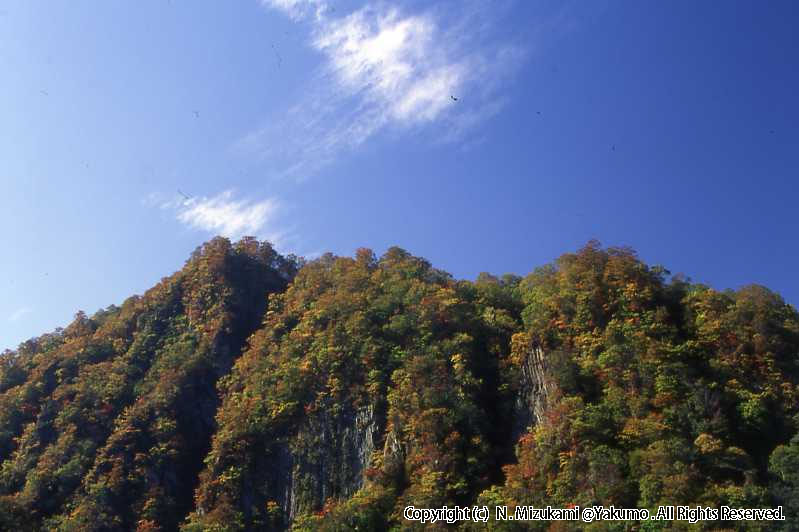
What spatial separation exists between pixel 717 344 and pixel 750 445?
6.77m

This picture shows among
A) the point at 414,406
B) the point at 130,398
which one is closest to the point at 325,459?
the point at 414,406

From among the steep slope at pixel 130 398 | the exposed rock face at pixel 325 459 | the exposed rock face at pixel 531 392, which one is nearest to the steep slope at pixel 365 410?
the exposed rock face at pixel 325 459

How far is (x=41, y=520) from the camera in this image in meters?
40.0

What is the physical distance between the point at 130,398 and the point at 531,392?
28.9 metres

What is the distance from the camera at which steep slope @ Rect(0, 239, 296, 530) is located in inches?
1615

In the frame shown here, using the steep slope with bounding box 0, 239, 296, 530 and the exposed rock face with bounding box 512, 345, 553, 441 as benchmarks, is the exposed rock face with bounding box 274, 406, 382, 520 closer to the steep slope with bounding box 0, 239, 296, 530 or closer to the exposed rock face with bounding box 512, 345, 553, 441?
the steep slope with bounding box 0, 239, 296, 530

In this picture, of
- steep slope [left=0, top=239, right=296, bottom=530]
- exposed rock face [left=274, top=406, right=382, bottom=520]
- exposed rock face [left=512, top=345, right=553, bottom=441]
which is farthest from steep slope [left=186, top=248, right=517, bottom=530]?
steep slope [left=0, top=239, right=296, bottom=530]

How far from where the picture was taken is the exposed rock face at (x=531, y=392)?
1533 inches

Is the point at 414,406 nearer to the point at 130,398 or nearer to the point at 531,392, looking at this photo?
the point at 531,392

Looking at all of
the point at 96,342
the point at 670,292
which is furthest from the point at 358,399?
the point at 96,342

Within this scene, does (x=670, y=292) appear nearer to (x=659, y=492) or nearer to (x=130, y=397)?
(x=659, y=492)

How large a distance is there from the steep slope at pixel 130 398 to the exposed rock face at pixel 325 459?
284 inches

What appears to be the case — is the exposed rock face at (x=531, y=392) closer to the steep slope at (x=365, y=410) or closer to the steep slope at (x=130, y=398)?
the steep slope at (x=365, y=410)

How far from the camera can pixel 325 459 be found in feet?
133
